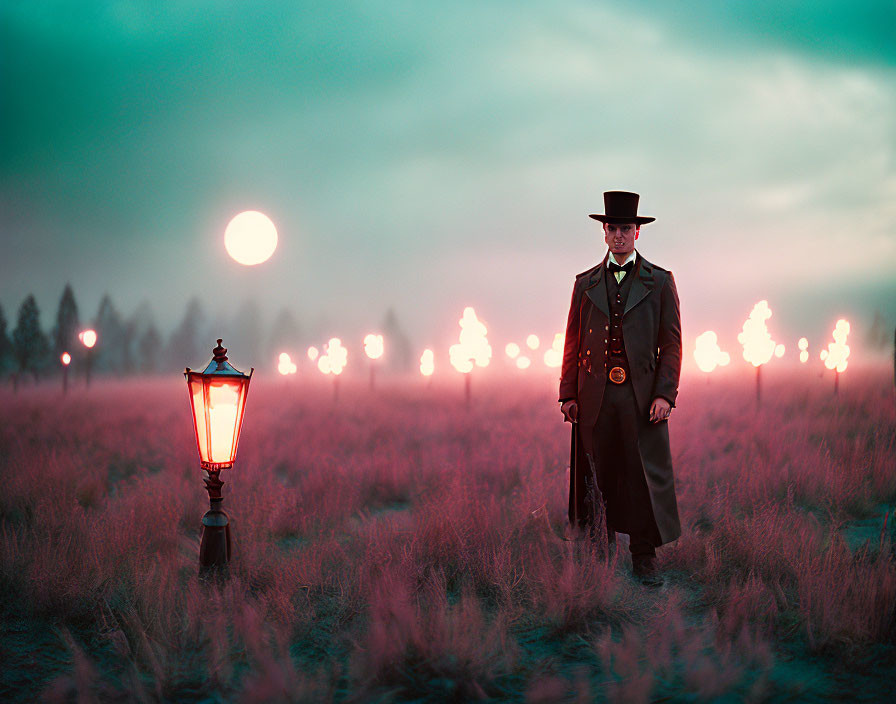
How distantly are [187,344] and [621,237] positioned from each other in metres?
62.6

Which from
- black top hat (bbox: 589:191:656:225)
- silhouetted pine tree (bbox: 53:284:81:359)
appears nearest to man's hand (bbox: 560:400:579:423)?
black top hat (bbox: 589:191:656:225)

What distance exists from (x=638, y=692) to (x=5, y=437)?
1215 centimetres

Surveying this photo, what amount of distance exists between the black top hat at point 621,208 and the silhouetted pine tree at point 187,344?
201 ft

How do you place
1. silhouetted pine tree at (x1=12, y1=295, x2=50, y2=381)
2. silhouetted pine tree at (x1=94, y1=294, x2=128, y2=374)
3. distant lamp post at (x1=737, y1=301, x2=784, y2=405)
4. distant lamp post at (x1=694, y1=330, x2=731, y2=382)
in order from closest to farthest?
distant lamp post at (x1=737, y1=301, x2=784, y2=405) → distant lamp post at (x1=694, y1=330, x2=731, y2=382) → silhouetted pine tree at (x1=12, y1=295, x2=50, y2=381) → silhouetted pine tree at (x1=94, y1=294, x2=128, y2=374)

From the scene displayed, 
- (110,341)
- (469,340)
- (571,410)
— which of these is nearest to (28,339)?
(110,341)

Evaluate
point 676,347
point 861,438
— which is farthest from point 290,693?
point 861,438

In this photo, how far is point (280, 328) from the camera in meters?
64.4

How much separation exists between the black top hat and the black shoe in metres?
2.31

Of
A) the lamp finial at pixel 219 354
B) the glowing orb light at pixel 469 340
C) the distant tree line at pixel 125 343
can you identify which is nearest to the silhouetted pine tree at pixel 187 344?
the distant tree line at pixel 125 343

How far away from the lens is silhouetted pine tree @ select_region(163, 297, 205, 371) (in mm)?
60438

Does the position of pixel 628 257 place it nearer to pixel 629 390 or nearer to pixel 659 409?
pixel 629 390

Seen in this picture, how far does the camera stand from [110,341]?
190 ft

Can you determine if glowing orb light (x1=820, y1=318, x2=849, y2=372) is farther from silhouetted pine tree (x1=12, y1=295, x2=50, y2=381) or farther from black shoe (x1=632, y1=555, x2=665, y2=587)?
silhouetted pine tree (x1=12, y1=295, x2=50, y2=381)

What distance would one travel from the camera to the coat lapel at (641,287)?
13.6 feet
